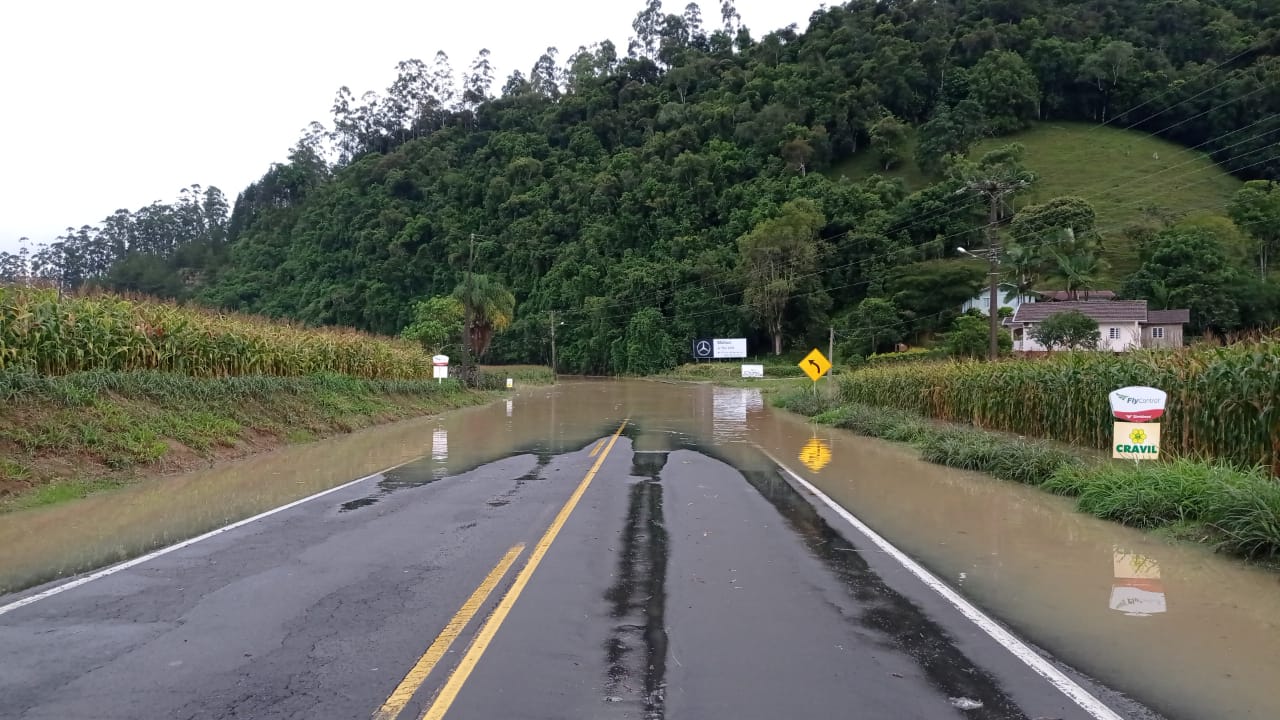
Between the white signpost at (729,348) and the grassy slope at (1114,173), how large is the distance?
3851 centimetres

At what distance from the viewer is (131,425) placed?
47.0 ft

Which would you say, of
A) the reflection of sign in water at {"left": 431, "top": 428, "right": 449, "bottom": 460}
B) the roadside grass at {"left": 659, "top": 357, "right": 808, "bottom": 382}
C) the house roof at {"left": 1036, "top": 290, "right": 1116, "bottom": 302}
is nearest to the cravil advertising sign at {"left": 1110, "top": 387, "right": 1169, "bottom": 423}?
the reflection of sign in water at {"left": 431, "top": 428, "right": 449, "bottom": 460}

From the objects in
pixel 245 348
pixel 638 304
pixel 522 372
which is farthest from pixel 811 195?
pixel 245 348

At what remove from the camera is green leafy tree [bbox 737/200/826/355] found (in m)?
85.9

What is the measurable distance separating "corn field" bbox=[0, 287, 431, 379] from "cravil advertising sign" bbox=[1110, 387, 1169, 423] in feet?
57.0

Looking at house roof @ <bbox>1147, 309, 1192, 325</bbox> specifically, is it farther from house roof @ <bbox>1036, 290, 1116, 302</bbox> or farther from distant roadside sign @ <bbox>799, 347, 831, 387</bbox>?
distant roadside sign @ <bbox>799, 347, 831, 387</bbox>

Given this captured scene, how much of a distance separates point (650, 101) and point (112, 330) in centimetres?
12755

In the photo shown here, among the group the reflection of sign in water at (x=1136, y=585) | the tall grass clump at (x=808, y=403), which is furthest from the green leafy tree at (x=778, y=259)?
the reflection of sign in water at (x=1136, y=585)

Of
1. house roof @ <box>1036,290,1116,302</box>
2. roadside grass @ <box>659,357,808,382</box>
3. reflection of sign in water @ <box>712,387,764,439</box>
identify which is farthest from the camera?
roadside grass @ <box>659,357,808,382</box>

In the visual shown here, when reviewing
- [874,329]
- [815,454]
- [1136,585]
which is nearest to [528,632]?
[1136,585]

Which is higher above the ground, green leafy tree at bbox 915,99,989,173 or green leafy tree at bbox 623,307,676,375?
green leafy tree at bbox 915,99,989,173

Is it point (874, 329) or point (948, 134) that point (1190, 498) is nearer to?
Answer: point (874, 329)

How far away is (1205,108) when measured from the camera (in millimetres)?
111500

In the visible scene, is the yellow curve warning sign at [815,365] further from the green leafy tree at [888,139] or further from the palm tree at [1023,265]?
the green leafy tree at [888,139]
